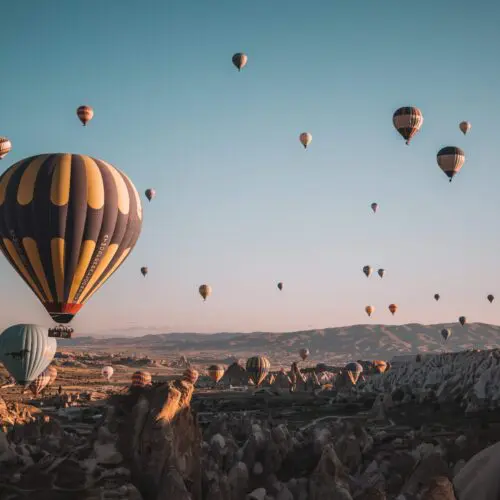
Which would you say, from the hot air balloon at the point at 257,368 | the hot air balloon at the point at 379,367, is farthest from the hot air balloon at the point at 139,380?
the hot air balloon at the point at 379,367

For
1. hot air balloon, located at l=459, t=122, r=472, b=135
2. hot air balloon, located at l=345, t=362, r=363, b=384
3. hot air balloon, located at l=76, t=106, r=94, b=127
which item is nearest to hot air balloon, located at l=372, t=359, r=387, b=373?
hot air balloon, located at l=345, t=362, r=363, b=384

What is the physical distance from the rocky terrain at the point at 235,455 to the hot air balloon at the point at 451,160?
19.1m

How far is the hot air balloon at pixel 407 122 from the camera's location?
201ft

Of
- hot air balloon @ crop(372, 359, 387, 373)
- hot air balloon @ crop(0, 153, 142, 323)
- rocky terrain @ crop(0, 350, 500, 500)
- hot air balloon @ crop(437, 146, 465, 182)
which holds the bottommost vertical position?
hot air balloon @ crop(372, 359, 387, 373)

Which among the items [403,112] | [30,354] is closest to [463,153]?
[403,112]

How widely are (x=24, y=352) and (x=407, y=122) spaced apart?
42.9 metres

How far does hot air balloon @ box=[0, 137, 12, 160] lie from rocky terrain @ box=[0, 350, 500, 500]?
2313 cm

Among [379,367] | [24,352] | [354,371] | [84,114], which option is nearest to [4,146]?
[84,114]

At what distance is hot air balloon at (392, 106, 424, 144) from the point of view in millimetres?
61188

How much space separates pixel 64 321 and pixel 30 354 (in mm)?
35018

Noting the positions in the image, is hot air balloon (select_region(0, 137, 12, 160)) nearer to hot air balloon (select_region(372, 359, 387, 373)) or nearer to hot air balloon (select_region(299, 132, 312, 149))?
hot air balloon (select_region(299, 132, 312, 149))

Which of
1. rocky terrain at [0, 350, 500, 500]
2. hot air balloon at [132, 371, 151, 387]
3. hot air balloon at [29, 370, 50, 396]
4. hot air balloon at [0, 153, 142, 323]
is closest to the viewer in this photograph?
rocky terrain at [0, 350, 500, 500]

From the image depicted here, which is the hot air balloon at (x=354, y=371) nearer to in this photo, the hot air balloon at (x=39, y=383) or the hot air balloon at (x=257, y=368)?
the hot air balloon at (x=257, y=368)

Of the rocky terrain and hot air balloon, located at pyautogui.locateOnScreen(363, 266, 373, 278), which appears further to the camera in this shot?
hot air balloon, located at pyautogui.locateOnScreen(363, 266, 373, 278)
